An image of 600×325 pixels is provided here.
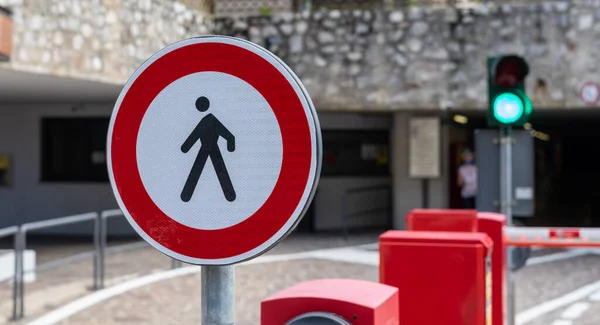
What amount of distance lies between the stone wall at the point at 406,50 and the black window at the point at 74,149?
4255mm

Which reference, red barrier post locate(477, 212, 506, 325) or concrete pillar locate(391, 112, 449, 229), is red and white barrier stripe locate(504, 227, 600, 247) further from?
concrete pillar locate(391, 112, 449, 229)

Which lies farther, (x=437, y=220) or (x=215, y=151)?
(x=437, y=220)

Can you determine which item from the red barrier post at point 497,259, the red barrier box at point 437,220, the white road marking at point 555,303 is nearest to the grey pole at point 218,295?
the red barrier post at point 497,259

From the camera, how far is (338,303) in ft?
8.61

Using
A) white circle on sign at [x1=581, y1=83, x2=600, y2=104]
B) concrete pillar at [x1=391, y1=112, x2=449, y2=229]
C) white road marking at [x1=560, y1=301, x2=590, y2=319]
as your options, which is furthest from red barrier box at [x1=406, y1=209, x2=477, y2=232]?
concrete pillar at [x1=391, y1=112, x2=449, y2=229]

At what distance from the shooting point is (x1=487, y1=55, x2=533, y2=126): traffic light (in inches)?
285

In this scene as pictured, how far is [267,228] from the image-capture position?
2188 millimetres

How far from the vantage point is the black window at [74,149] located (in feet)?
57.4

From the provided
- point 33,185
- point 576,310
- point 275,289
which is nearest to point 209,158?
point 576,310

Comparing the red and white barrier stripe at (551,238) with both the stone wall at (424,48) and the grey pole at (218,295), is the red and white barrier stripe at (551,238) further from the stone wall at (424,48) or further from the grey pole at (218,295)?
the stone wall at (424,48)

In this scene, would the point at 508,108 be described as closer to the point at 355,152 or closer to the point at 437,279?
the point at 437,279

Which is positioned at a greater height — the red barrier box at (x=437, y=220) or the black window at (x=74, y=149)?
the black window at (x=74, y=149)

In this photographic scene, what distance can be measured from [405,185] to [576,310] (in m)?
8.12

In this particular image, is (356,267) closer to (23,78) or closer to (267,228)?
(23,78)
